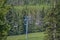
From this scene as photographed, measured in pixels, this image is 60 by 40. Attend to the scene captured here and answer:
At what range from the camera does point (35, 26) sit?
2396 millimetres

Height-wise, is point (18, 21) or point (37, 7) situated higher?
point (37, 7)

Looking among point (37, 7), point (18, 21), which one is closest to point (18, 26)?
point (18, 21)

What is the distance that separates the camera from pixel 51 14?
7.88 ft

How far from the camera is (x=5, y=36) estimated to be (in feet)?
7.77

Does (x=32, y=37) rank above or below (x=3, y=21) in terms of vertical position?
below

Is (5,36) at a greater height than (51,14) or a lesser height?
lesser

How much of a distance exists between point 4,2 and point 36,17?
19.8 inches

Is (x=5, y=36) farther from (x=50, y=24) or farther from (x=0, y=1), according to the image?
(x=50, y=24)

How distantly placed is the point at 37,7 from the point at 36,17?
15cm

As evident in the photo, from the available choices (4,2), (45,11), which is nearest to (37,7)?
(45,11)

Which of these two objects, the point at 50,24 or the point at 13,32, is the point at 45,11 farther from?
the point at 13,32

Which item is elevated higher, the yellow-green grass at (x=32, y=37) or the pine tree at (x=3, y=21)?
the pine tree at (x=3, y=21)

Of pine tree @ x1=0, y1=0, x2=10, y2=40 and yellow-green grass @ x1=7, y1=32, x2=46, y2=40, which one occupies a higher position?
pine tree @ x1=0, y1=0, x2=10, y2=40

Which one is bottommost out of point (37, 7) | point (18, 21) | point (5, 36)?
point (5, 36)
